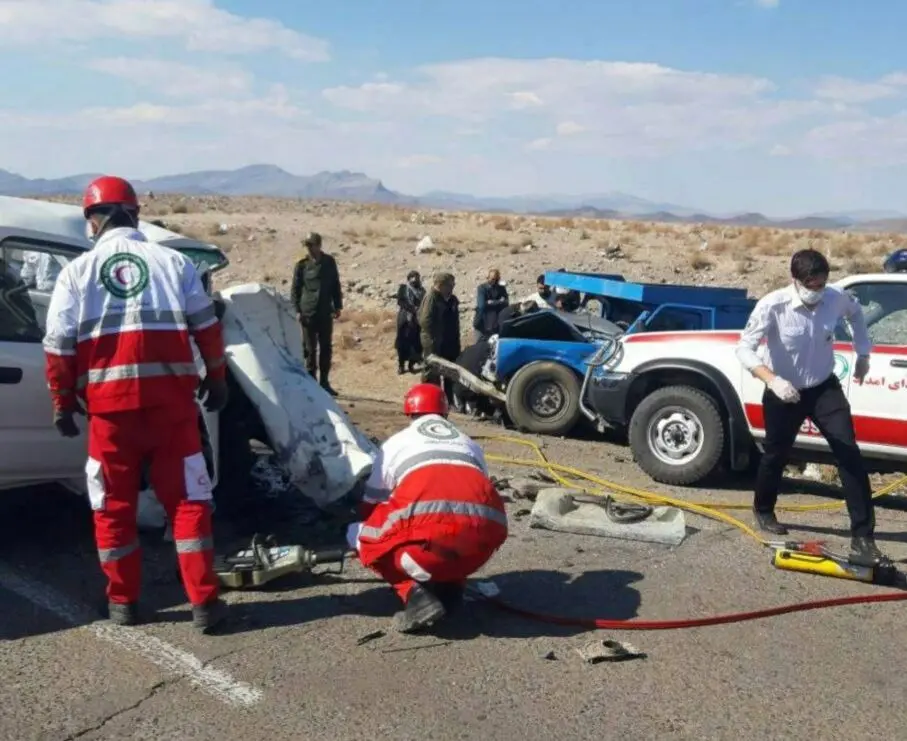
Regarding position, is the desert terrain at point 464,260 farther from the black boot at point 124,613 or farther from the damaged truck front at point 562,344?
the black boot at point 124,613

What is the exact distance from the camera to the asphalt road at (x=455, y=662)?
4109 millimetres

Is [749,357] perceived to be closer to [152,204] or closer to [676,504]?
[676,504]

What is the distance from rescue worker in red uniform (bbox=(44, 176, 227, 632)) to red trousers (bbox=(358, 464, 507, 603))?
30.8 inches

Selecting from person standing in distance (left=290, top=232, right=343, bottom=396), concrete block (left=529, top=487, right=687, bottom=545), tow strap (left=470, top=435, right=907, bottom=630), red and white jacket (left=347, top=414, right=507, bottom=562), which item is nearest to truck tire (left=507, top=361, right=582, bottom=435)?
tow strap (left=470, top=435, right=907, bottom=630)

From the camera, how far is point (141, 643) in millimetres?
4773

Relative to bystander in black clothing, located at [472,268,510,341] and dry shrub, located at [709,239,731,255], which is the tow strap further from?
dry shrub, located at [709,239,731,255]

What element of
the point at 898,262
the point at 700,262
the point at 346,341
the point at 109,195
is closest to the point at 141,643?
the point at 109,195

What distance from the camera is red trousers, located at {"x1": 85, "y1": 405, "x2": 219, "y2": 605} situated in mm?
4820

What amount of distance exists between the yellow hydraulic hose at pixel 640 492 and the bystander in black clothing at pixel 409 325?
7168mm

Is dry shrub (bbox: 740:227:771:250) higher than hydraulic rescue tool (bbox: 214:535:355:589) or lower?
higher

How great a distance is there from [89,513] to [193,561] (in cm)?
213

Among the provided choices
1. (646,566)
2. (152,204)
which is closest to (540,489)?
(646,566)

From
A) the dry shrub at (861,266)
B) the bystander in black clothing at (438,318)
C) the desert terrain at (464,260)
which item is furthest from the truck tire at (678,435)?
the dry shrub at (861,266)

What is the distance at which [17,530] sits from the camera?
20.9 ft
